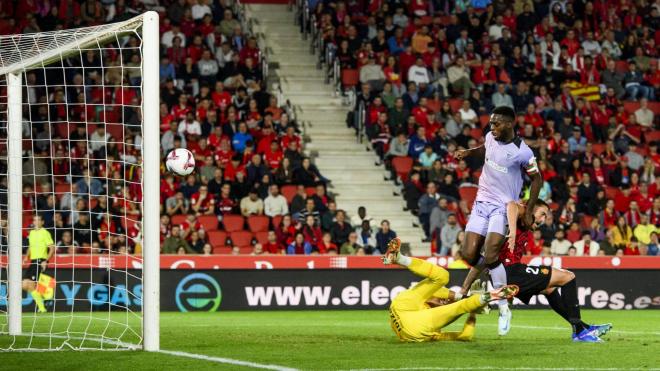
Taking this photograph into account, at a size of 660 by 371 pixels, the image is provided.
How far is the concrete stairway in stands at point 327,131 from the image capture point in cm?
2502

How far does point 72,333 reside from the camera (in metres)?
13.0

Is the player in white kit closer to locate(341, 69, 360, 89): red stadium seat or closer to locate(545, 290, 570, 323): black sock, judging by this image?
locate(545, 290, 570, 323): black sock

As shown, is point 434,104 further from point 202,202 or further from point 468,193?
point 202,202

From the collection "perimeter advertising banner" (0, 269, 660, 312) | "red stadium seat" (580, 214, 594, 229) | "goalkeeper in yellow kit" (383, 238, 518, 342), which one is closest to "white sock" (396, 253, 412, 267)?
"goalkeeper in yellow kit" (383, 238, 518, 342)

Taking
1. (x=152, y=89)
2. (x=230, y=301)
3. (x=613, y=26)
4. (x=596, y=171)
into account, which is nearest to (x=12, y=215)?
(x=152, y=89)

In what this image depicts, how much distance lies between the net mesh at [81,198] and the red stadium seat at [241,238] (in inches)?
71.7

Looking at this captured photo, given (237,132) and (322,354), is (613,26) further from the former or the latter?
(322,354)

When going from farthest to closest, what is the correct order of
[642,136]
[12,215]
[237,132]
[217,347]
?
[642,136]
[237,132]
[12,215]
[217,347]

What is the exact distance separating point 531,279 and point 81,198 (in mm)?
12100

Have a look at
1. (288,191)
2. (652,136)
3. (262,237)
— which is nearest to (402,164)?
(288,191)

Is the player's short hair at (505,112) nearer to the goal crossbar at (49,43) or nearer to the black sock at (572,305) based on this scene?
the black sock at (572,305)

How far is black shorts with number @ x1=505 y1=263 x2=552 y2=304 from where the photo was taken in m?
11.6

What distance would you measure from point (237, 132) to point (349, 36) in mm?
4880

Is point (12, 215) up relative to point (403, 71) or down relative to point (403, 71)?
down
